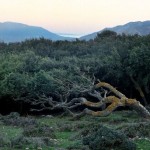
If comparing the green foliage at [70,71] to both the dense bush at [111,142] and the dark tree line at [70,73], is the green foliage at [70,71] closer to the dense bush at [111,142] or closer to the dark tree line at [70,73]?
the dark tree line at [70,73]

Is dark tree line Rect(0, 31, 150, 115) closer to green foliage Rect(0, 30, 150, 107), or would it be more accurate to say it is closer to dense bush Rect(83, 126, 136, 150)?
green foliage Rect(0, 30, 150, 107)

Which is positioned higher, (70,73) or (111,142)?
(70,73)

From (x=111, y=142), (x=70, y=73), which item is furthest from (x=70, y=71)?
(x=111, y=142)

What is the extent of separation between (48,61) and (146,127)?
87.3 ft

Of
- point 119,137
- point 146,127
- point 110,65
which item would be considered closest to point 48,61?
point 110,65

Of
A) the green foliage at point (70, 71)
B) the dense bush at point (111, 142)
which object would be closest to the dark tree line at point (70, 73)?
the green foliage at point (70, 71)

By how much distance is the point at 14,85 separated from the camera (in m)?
41.5

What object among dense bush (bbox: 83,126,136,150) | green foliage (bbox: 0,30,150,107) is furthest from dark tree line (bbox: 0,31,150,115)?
dense bush (bbox: 83,126,136,150)

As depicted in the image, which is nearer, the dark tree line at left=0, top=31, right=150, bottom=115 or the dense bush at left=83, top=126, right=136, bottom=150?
the dense bush at left=83, top=126, right=136, bottom=150

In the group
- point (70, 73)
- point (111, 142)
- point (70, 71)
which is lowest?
point (111, 142)

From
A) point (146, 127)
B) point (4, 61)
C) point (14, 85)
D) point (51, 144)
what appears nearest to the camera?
point (51, 144)

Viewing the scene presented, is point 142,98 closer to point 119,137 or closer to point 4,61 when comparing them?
point 4,61

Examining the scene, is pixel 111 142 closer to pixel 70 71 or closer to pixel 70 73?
pixel 70 73

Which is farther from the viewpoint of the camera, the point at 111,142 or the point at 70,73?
the point at 70,73
